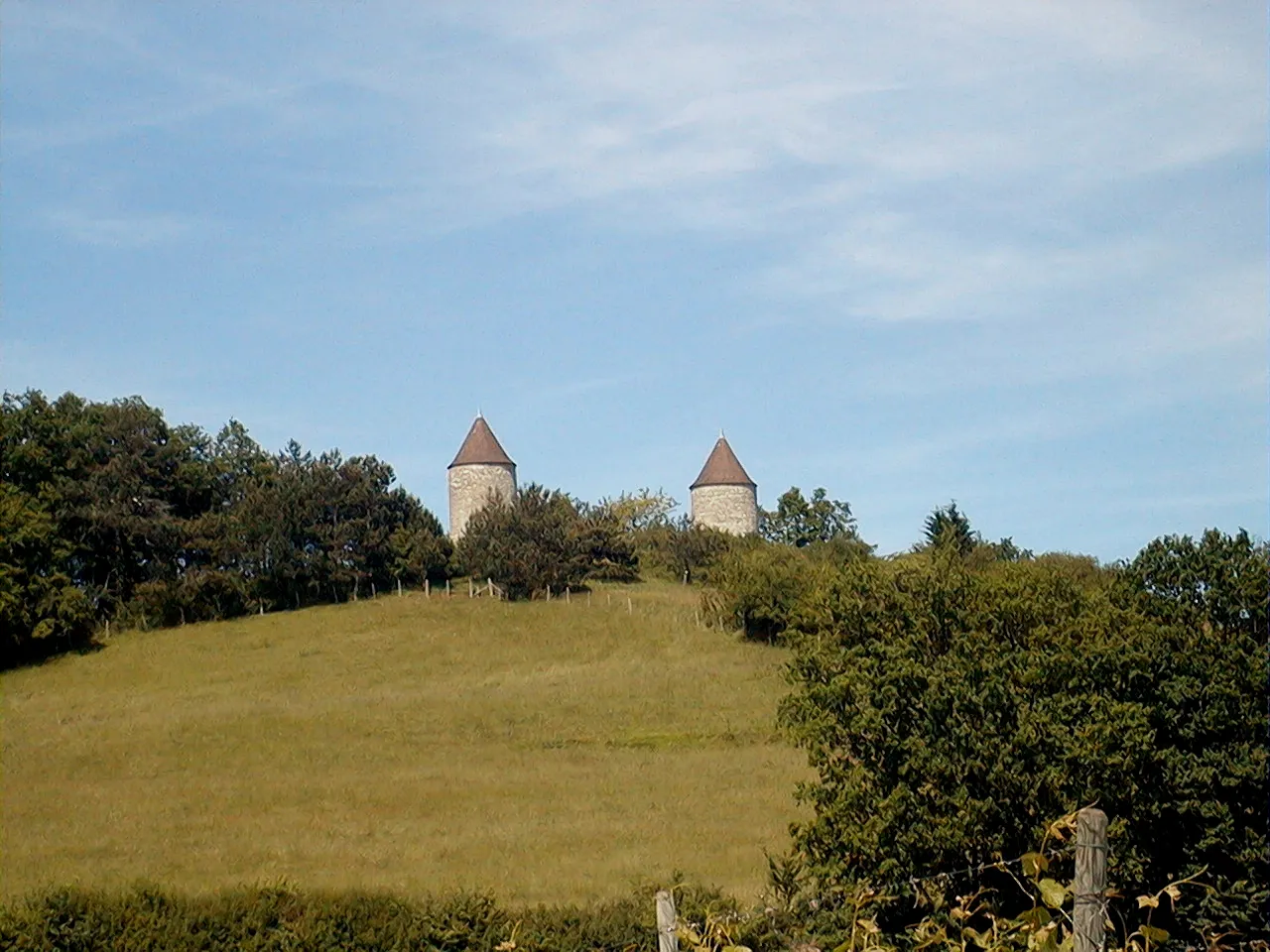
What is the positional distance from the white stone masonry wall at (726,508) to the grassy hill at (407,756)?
82.3 ft

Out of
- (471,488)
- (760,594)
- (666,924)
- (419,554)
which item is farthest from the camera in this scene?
(471,488)

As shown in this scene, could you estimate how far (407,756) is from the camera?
29938 millimetres

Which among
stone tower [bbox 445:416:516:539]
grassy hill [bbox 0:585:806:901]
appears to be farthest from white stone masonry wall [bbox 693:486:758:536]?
grassy hill [bbox 0:585:806:901]

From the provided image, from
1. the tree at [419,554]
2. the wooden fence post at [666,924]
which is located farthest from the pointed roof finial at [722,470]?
the wooden fence post at [666,924]

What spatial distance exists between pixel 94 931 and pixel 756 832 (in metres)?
12.6

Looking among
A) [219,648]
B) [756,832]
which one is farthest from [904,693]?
[219,648]

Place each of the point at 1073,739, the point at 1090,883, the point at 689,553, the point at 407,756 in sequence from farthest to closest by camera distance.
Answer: the point at 689,553
the point at 407,756
the point at 1073,739
the point at 1090,883

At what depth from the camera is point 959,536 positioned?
176 feet

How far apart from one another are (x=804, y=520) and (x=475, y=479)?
22357 millimetres

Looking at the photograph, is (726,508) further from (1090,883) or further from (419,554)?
(1090,883)

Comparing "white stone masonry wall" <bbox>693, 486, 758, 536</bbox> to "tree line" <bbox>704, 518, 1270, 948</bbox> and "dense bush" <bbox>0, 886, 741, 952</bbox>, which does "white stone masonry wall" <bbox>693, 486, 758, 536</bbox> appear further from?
"dense bush" <bbox>0, 886, 741, 952</bbox>

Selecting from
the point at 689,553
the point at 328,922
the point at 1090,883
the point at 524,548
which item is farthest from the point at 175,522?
the point at 1090,883

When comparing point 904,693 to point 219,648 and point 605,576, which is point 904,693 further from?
point 605,576

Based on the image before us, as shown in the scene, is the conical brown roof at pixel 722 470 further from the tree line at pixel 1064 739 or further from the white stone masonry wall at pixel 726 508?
the tree line at pixel 1064 739
